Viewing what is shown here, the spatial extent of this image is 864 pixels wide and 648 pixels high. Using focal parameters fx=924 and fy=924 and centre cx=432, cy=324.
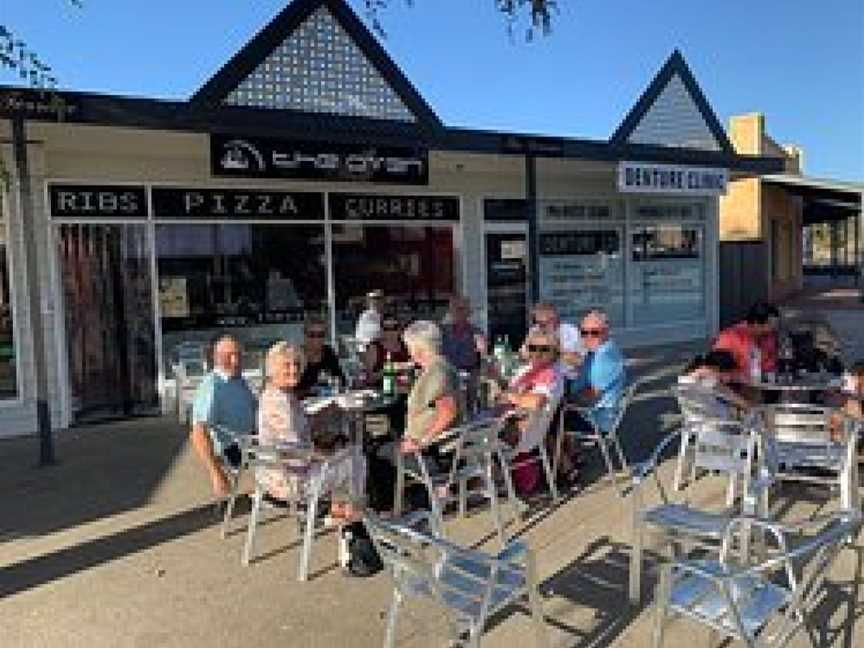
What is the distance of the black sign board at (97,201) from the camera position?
888 cm

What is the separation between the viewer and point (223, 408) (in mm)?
5504

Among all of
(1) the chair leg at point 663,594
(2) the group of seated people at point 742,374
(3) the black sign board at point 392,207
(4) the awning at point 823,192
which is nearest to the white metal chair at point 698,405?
(2) the group of seated people at point 742,374

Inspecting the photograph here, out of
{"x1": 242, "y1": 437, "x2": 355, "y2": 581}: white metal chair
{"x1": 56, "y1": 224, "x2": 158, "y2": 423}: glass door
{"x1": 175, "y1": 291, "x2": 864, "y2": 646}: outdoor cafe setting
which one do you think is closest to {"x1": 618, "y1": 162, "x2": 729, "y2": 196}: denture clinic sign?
{"x1": 175, "y1": 291, "x2": 864, "y2": 646}: outdoor cafe setting

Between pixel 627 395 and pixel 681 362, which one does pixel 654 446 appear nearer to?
pixel 627 395

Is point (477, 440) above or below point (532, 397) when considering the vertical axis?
below

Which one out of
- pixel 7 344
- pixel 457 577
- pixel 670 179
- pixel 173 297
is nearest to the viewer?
pixel 457 577

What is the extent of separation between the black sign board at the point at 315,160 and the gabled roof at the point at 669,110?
2.89 meters

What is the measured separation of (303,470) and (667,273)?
1191 centimetres

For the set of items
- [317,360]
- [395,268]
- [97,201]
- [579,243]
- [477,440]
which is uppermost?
[97,201]

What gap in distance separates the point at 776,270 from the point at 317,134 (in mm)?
19229

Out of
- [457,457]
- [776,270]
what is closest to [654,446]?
[457,457]

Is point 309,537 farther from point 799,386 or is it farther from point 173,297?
point 173,297

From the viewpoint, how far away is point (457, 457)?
4.90 meters

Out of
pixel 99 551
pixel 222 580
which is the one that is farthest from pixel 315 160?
pixel 222 580
